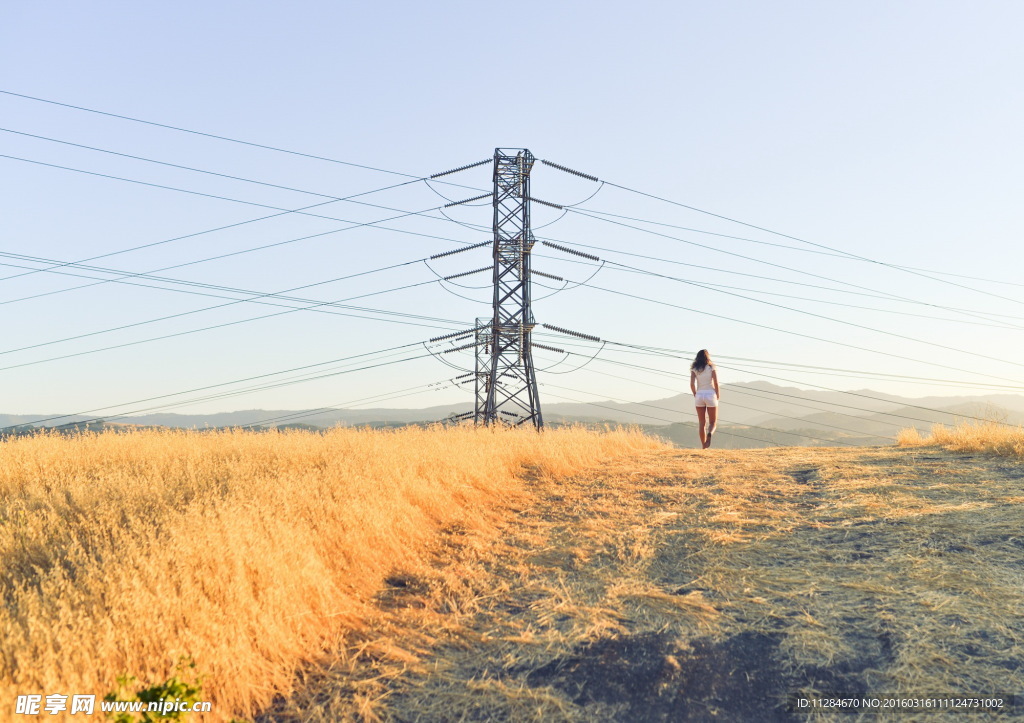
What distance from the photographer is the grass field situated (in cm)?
385

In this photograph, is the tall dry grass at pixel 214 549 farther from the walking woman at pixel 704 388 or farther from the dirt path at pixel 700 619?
the walking woman at pixel 704 388

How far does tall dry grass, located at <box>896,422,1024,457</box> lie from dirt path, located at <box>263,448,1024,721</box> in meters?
3.76

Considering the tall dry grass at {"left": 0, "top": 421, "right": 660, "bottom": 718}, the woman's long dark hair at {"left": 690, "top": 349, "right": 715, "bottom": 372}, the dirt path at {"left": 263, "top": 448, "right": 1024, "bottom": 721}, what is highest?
the woman's long dark hair at {"left": 690, "top": 349, "right": 715, "bottom": 372}

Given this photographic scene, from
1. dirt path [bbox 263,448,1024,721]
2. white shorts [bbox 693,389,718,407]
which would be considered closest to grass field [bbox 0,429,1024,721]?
dirt path [bbox 263,448,1024,721]

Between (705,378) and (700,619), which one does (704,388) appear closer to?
(705,378)

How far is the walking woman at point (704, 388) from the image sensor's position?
46.1 feet

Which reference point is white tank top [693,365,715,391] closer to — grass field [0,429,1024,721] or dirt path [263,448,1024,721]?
grass field [0,429,1024,721]

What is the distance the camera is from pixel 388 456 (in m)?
8.53

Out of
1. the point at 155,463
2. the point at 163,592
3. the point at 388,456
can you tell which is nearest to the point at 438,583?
the point at 163,592

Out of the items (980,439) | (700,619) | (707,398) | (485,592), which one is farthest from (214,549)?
(980,439)

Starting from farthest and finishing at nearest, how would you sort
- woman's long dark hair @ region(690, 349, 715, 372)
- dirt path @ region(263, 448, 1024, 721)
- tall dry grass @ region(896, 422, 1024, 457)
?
woman's long dark hair @ region(690, 349, 715, 372) < tall dry grass @ region(896, 422, 1024, 457) < dirt path @ region(263, 448, 1024, 721)

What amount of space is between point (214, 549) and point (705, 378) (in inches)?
453

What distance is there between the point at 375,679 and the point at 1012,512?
7180 mm

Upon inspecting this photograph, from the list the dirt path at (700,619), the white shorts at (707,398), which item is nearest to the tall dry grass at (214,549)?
the dirt path at (700,619)
